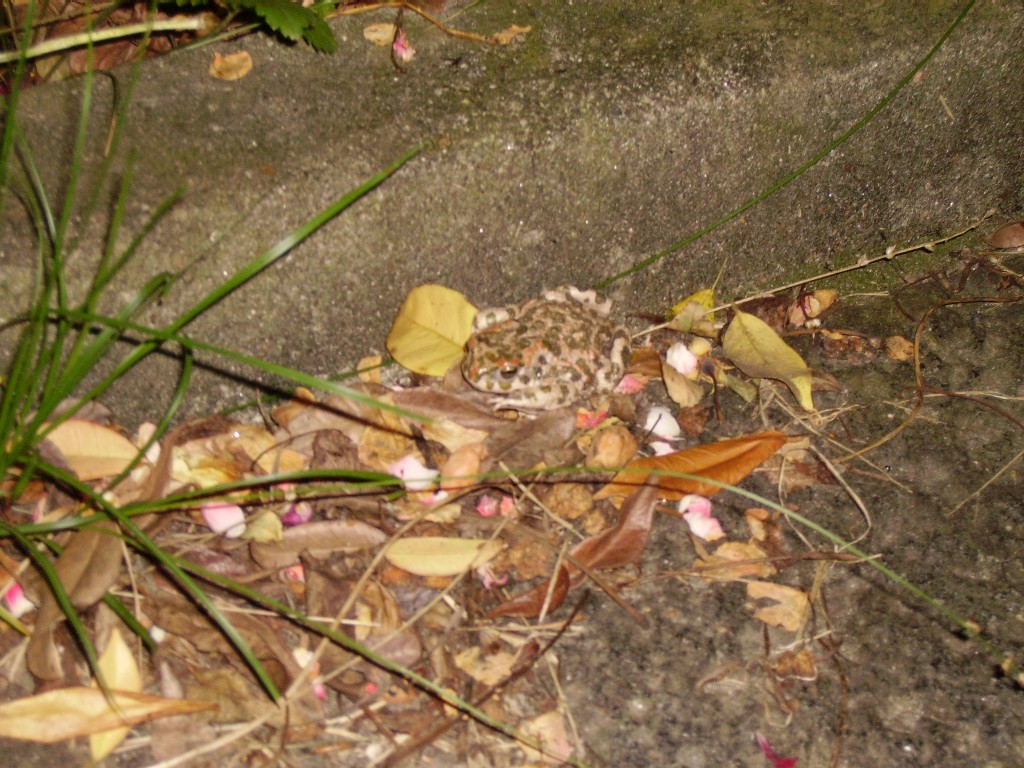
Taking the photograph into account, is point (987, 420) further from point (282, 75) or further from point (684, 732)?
point (282, 75)

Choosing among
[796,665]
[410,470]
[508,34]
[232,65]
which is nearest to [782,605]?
[796,665]

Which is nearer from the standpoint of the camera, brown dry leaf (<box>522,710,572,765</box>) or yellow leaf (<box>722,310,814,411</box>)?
brown dry leaf (<box>522,710,572,765</box>)

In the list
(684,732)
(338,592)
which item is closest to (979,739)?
(684,732)

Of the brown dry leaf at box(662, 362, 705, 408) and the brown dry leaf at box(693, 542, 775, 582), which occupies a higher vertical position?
the brown dry leaf at box(662, 362, 705, 408)

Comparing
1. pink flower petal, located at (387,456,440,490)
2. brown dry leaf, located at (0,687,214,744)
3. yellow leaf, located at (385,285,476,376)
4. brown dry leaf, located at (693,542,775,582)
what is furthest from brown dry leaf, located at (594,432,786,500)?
brown dry leaf, located at (0,687,214,744)

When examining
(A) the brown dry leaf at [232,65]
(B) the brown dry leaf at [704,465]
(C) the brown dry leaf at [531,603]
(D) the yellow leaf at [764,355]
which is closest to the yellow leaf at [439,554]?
(C) the brown dry leaf at [531,603]

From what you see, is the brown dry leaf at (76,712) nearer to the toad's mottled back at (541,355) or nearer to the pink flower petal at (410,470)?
the pink flower petal at (410,470)

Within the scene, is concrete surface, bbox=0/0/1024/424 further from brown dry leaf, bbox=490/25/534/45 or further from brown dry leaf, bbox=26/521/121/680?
brown dry leaf, bbox=26/521/121/680
